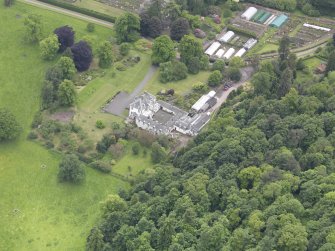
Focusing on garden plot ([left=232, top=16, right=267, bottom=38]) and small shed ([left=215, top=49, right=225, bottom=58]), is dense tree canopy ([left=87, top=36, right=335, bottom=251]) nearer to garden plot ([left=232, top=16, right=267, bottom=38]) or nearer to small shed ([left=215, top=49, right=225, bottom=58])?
small shed ([left=215, top=49, right=225, bottom=58])

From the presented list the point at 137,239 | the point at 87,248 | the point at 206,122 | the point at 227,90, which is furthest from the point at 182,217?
the point at 227,90

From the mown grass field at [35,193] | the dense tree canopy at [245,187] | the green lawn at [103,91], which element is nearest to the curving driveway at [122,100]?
the green lawn at [103,91]

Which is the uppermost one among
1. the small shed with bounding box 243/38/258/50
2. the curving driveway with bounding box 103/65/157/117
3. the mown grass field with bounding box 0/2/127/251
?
the small shed with bounding box 243/38/258/50

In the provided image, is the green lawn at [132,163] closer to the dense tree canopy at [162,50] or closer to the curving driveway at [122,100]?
the curving driveway at [122,100]

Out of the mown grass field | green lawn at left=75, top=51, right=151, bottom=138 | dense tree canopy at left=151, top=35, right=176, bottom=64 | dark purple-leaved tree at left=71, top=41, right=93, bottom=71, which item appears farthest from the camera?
dense tree canopy at left=151, top=35, right=176, bottom=64


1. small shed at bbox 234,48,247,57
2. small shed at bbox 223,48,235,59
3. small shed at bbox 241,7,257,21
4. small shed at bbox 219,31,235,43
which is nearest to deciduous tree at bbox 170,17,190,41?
small shed at bbox 219,31,235,43

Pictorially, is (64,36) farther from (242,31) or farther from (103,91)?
(242,31)
